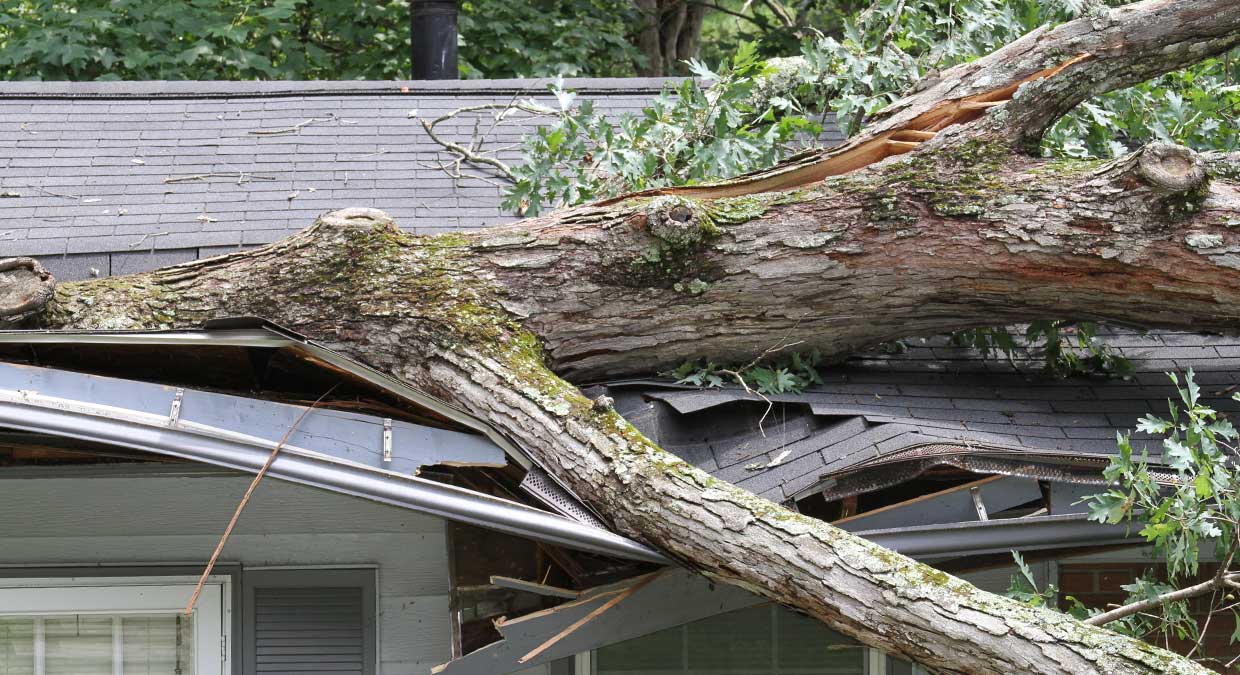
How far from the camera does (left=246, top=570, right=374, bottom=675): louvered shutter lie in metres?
4.54

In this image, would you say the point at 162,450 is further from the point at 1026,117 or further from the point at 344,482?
the point at 1026,117

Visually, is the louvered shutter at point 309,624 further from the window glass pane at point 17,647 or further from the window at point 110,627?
the window glass pane at point 17,647

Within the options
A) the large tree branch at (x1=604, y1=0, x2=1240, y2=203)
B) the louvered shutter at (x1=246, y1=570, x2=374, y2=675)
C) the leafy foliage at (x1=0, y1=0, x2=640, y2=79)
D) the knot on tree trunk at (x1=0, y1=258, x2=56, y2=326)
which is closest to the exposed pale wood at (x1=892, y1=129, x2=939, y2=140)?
the large tree branch at (x1=604, y1=0, x2=1240, y2=203)

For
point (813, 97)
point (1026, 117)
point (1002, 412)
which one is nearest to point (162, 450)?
point (1002, 412)

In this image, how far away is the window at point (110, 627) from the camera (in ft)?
15.0

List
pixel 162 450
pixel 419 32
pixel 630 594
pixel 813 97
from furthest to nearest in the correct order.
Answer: pixel 419 32 < pixel 813 97 < pixel 630 594 < pixel 162 450

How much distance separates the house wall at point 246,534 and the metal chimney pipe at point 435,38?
4149 mm

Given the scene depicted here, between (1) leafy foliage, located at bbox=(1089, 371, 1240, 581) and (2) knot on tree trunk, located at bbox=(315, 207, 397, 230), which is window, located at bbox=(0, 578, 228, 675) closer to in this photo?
(2) knot on tree trunk, located at bbox=(315, 207, 397, 230)

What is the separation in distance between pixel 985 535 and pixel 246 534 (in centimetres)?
266

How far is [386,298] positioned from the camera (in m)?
3.85

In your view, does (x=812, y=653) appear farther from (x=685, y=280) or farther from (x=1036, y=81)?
(x=1036, y=81)

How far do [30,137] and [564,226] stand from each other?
11.5 feet

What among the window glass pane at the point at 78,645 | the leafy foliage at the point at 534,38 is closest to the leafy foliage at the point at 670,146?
the window glass pane at the point at 78,645

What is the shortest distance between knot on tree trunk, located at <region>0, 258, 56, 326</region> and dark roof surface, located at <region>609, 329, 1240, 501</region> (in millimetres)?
1783
